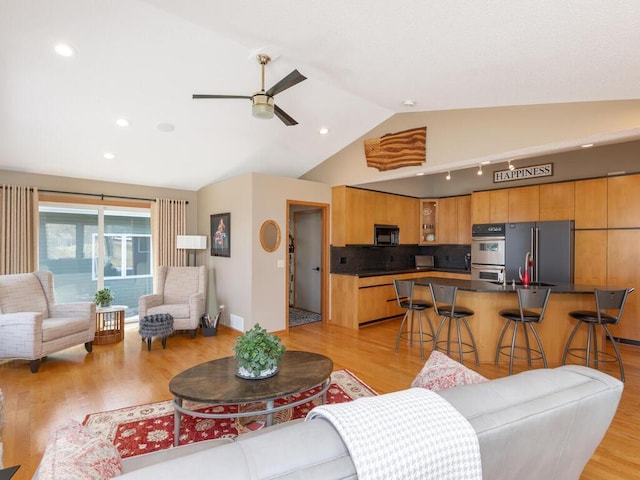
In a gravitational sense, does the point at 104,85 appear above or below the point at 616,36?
above

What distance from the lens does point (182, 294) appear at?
5.49m

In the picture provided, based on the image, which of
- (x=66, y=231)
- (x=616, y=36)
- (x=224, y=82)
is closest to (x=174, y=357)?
(x=66, y=231)

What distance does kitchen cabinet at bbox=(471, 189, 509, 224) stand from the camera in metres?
5.76

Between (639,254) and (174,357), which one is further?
(639,254)

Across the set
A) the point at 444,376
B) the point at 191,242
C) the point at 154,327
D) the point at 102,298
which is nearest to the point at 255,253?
the point at 191,242

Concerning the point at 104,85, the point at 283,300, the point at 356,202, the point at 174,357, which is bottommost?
the point at 174,357

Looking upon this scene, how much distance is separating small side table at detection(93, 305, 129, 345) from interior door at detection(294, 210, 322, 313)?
3.31 m

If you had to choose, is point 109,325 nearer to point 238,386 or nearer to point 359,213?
point 238,386

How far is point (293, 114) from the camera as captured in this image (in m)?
4.50

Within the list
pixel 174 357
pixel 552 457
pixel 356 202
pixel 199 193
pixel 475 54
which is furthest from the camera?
pixel 199 193

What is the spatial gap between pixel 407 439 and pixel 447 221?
6841mm

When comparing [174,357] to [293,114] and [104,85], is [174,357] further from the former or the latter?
[293,114]

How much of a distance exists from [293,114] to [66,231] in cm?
408

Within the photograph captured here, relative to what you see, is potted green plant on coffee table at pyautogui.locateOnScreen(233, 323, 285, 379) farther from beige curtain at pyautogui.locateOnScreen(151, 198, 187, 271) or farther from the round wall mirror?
beige curtain at pyautogui.locateOnScreen(151, 198, 187, 271)
